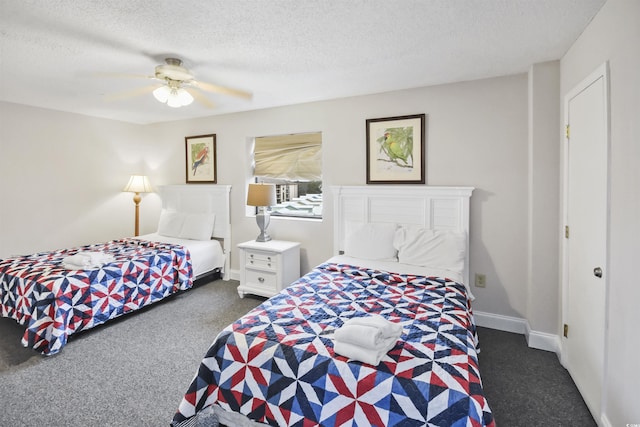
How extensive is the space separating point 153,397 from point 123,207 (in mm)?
3735

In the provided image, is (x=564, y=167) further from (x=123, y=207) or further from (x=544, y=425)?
(x=123, y=207)

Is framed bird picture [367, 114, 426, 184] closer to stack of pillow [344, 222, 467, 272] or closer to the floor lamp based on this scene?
stack of pillow [344, 222, 467, 272]

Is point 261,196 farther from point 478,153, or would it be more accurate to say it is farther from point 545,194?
point 545,194

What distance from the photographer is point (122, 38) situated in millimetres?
2100

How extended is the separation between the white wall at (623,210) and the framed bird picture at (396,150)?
1.53 meters

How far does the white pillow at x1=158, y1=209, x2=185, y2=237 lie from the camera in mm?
4422

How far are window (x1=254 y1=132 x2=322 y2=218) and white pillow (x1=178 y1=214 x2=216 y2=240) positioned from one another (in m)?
0.88

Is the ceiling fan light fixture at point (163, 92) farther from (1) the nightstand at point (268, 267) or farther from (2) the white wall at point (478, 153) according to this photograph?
(1) the nightstand at point (268, 267)

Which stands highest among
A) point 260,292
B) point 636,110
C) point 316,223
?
point 636,110

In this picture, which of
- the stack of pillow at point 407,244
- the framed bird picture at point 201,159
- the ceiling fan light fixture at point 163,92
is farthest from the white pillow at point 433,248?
the framed bird picture at point 201,159

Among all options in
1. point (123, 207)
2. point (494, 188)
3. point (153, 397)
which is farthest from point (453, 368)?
point (123, 207)

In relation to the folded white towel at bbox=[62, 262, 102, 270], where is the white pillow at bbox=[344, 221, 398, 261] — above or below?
above

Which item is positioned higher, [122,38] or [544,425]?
[122,38]

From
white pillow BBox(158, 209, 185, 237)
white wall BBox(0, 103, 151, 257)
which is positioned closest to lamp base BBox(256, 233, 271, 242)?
white pillow BBox(158, 209, 185, 237)
